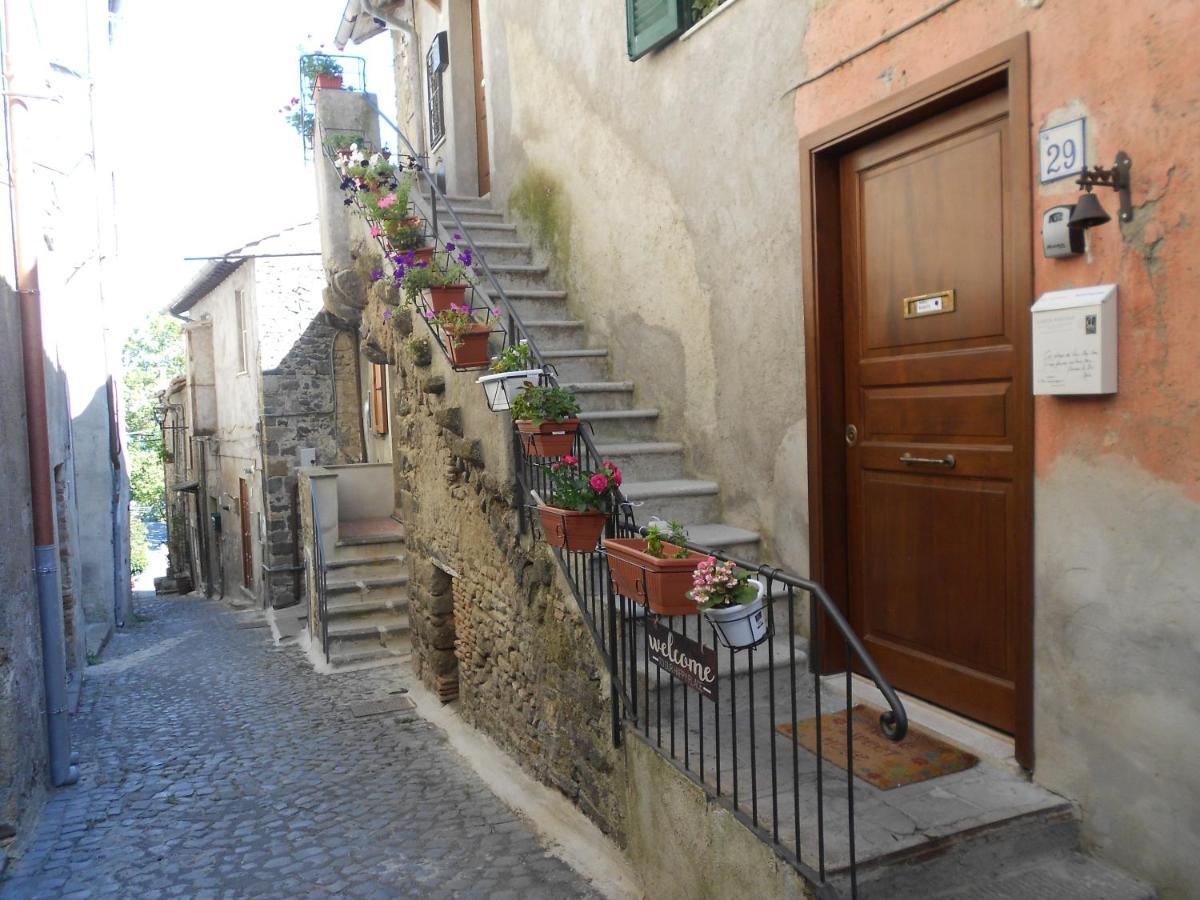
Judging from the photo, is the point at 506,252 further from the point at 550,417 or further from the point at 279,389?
the point at 279,389

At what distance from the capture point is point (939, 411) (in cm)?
367

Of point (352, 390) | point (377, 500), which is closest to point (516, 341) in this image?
point (377, 500)

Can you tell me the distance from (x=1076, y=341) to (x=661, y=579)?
162 cm

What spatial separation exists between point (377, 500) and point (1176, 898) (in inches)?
466

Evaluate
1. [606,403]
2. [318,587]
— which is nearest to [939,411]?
[606,403]

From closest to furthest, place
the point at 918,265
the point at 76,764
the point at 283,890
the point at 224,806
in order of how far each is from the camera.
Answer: the point at 918,265
the point at 283,890
the point at 224,806
the point at 76,764

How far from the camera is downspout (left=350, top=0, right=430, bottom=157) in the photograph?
10953mm

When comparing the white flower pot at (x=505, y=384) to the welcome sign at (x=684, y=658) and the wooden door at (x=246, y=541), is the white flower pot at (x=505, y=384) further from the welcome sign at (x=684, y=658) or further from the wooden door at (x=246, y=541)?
the wooden door at (x=246, y=541)

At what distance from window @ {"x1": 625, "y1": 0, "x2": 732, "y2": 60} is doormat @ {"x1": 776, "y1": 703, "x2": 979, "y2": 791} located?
376cm

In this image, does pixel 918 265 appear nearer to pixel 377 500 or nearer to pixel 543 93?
pixel 543 93

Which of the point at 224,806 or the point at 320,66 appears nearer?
the point at 224,806

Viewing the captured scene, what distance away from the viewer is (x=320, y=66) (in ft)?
32.2

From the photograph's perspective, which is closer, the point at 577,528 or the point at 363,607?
the point at 577,528

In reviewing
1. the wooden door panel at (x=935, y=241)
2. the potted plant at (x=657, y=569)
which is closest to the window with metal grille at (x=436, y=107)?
the wooden door panel at (x=935, y=241)
